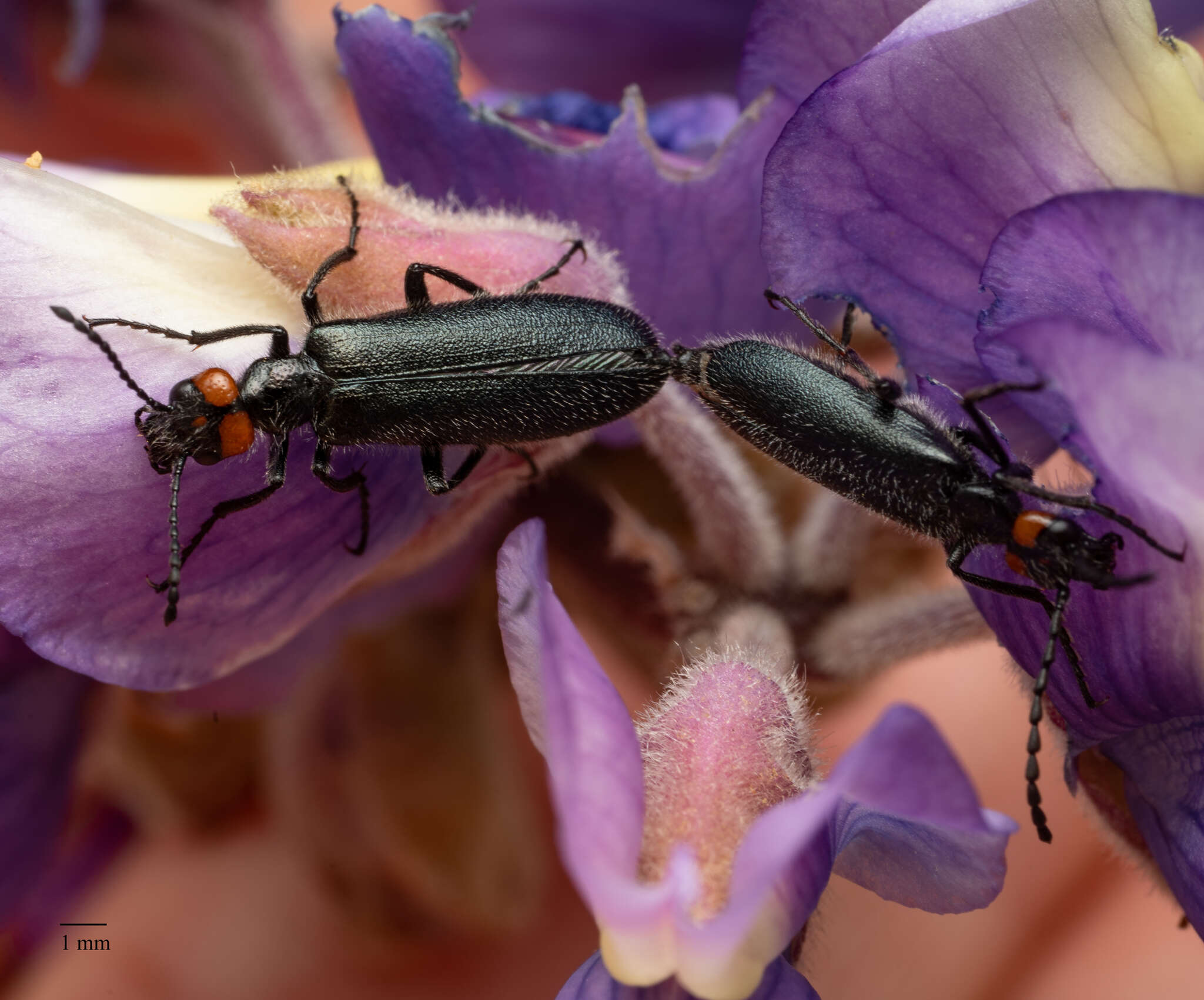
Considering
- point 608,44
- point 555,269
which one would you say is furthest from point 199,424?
point 608,44

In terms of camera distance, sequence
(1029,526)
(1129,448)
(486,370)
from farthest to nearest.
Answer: (486,370) → (1029,526) → (1129,448)

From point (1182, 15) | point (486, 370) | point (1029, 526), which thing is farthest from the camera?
point (1182, 15)

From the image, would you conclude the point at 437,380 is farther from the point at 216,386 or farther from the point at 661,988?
the point at 661,988

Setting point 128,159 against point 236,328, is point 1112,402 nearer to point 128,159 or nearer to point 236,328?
point 236,328

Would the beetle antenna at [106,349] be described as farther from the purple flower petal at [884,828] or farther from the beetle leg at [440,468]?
the purple flower petal at [884,828]

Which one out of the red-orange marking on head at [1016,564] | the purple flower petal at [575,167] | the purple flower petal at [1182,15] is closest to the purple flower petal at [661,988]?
the red-orange marking on head at [1016,564]

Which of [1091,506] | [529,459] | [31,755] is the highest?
[1091,506]

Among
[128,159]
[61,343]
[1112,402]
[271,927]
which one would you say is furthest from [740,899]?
[128,159]
